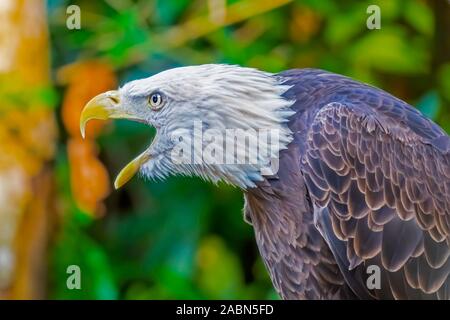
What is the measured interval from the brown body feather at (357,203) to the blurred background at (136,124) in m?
→ 1.55

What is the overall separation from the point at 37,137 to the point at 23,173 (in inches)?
10.8

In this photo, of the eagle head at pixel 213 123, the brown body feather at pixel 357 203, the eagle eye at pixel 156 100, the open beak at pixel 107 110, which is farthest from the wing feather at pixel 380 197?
the open beak at pixel 107 110

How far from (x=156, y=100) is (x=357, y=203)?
940 mm

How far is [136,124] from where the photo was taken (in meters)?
6.35

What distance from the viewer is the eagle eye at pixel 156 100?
424 centimetres

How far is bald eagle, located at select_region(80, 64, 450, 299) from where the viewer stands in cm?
402

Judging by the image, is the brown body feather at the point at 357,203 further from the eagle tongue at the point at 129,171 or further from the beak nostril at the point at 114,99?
the beak nostril at the point at 114,99

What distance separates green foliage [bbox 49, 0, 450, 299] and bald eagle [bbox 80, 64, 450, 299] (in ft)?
5.36

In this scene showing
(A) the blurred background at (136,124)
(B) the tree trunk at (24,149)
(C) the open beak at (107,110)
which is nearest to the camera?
(C) the open beak at (107,110)

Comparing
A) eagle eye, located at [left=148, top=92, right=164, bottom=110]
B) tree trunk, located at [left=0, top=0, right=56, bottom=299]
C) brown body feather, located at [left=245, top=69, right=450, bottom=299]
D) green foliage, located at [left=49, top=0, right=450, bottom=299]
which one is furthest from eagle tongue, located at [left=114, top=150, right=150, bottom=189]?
green foliage, located at [left=49, top=0, right=450, bottom=299]

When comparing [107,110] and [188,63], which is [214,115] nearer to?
[107,110]

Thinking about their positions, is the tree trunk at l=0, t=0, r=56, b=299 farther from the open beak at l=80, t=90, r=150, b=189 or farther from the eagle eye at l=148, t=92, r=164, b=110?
the eagle eye at l=148, t=92, r=164, b=110

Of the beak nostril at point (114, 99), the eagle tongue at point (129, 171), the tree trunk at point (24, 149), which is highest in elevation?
the tree trunk at point (24, 149)

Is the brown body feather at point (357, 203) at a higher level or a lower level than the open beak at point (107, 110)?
lower
